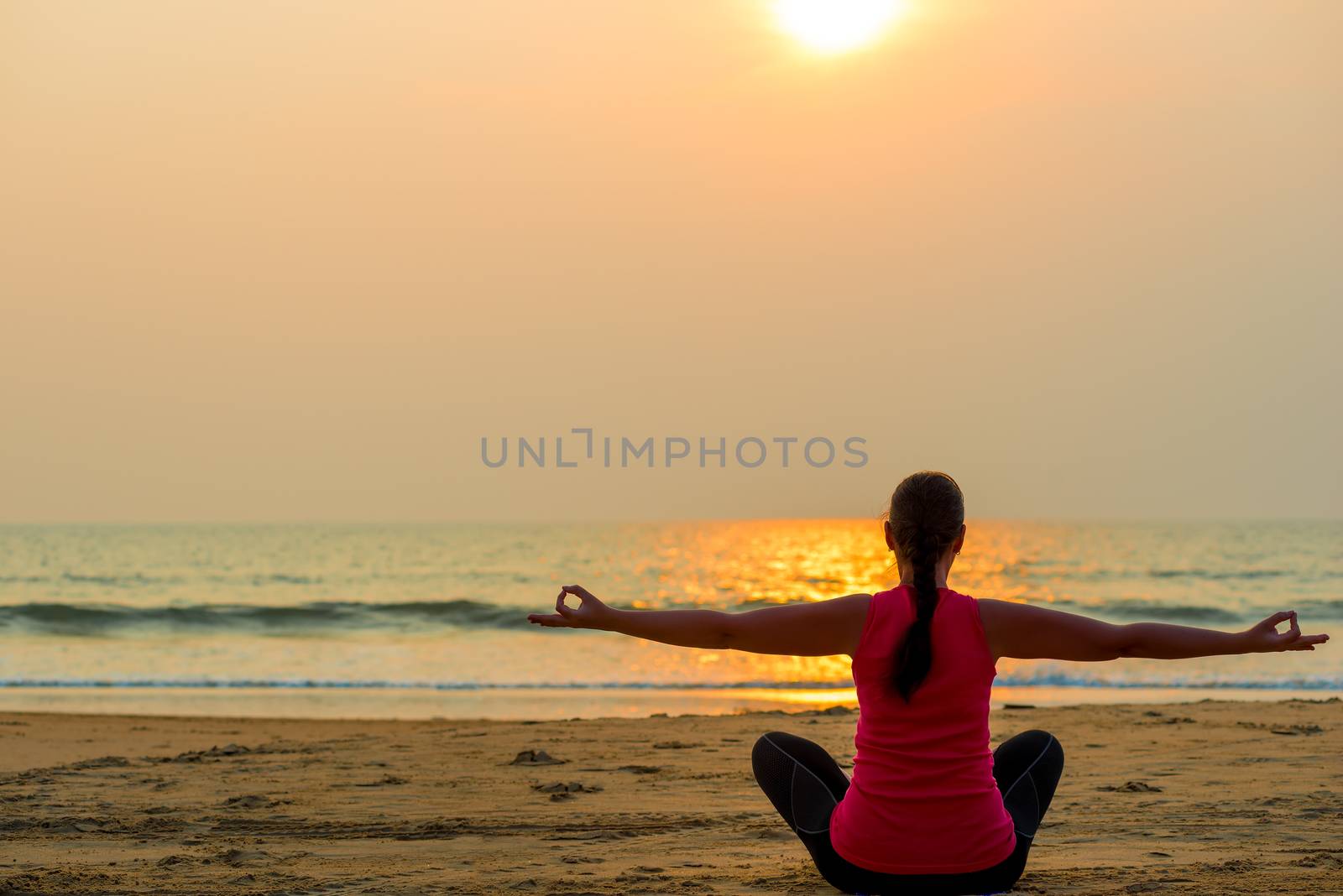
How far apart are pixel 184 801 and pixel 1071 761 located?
5.37m

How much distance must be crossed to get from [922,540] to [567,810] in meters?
3.78

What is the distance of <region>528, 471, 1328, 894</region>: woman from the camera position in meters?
3.08

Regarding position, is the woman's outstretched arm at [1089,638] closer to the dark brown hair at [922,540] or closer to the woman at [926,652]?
the woman at [926,652]

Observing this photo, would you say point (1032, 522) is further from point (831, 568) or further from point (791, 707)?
point (791, 707)

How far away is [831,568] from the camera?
132 feet

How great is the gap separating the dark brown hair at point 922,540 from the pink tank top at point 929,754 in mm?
26

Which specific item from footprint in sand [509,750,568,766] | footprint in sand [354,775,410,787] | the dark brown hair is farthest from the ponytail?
footprint in sand [509,750,568,766]

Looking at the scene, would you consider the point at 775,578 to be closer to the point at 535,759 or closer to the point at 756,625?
the point at 535,759

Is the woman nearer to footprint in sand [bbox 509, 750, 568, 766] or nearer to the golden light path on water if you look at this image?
footprint in sand [bbox 509, 750, 568, 766]

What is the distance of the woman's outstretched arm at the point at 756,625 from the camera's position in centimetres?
311

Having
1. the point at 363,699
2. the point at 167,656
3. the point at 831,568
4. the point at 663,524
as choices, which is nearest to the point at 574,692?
the point at 363,699

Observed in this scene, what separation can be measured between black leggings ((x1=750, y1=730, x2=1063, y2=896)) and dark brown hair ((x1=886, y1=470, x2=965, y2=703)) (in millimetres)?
675

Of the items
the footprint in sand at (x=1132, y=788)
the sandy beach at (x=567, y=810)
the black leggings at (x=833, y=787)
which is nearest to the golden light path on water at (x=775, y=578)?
the sandy beach at (x=567, y=810)

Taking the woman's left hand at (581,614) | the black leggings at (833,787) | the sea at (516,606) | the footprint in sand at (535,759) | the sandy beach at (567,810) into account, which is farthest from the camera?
the sea at (516,606)
